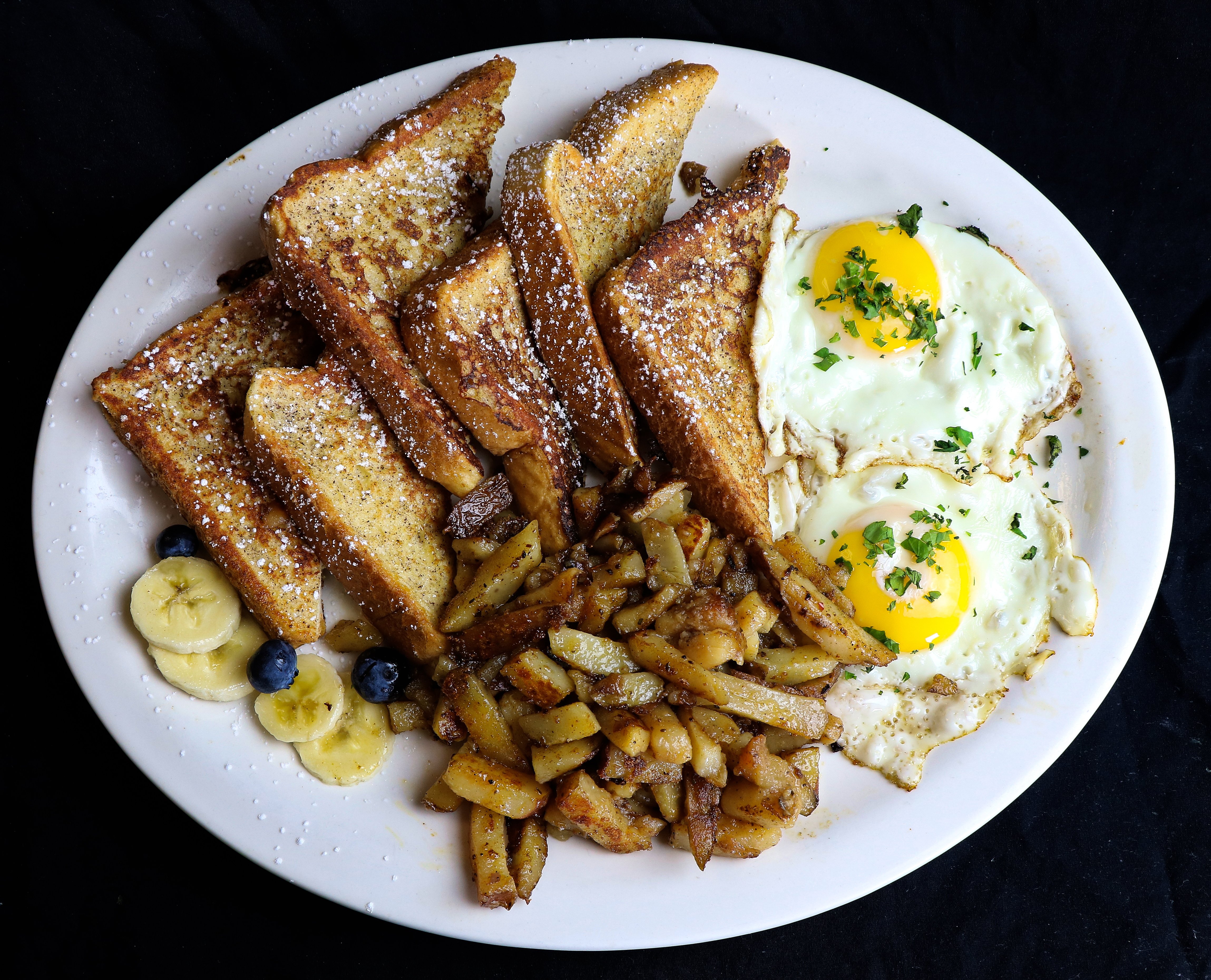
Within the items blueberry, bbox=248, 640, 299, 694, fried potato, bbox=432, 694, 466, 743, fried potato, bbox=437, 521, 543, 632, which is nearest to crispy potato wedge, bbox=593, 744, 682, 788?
fried potato, bbox=432, 694, 466, 743

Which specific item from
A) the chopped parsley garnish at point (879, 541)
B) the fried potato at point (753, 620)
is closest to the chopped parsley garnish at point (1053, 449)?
the chopped parsley garnish at point (879, 541)

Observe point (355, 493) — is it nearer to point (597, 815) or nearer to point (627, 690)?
point (627, 690)

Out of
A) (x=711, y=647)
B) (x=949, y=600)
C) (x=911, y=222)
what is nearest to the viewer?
(x=711, y=647)

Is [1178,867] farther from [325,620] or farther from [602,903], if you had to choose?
[325,620]

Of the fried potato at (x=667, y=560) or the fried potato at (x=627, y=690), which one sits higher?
the fried potato at (x=667, y=560)

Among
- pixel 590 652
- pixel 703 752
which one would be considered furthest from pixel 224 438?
pixel 703 752

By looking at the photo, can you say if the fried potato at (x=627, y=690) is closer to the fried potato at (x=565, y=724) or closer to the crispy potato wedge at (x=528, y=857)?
the fried potato at (x=565, y=724)

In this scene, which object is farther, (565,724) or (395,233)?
(395,233)
